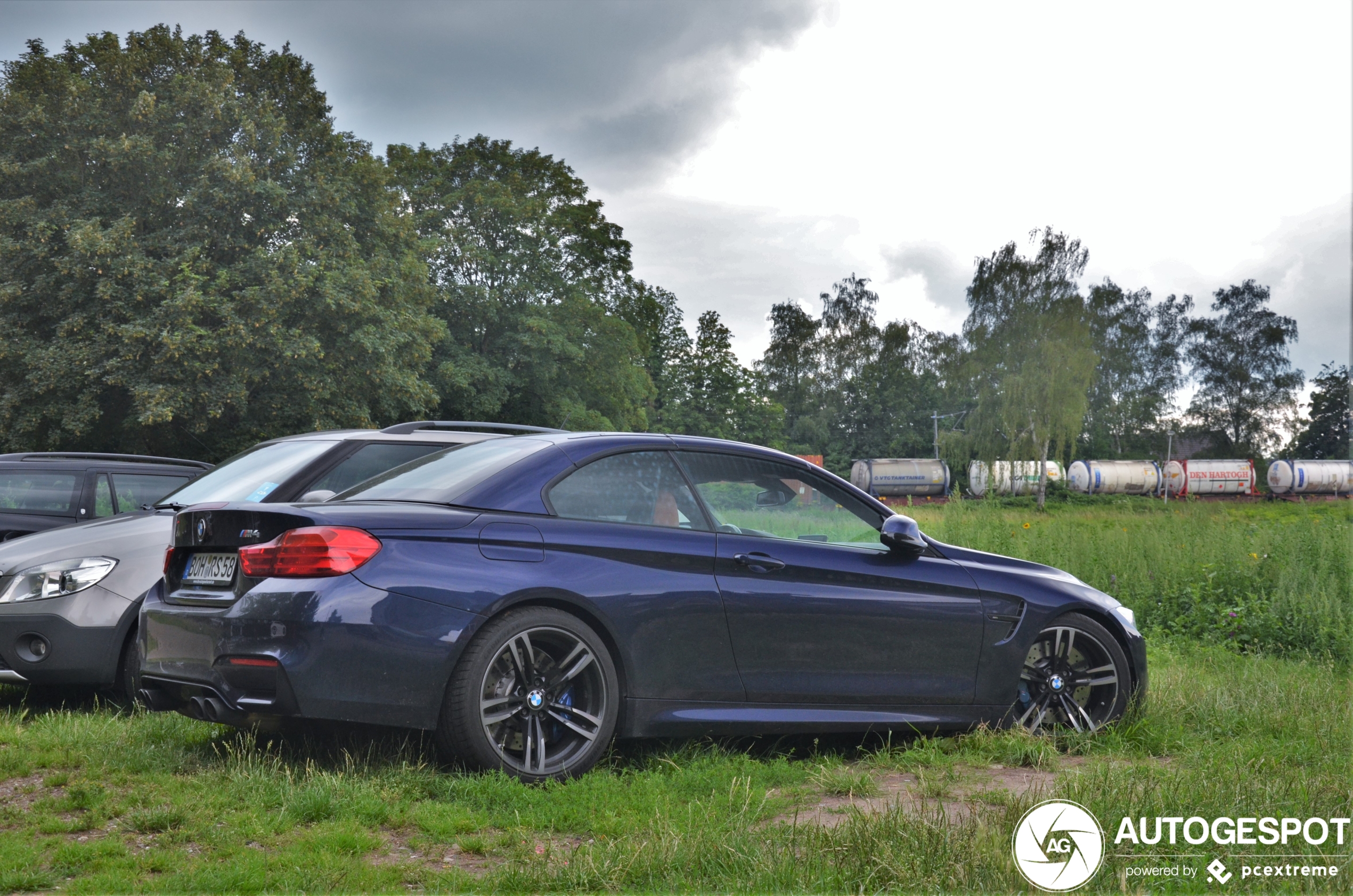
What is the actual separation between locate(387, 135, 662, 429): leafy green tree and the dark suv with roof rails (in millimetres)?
31254

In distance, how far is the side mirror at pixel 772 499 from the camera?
5383mm

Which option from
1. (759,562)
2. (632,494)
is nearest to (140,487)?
(632,494)

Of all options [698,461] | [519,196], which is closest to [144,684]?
[698,461]

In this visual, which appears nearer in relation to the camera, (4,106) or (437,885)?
(437,885)

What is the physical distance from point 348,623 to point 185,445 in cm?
2865

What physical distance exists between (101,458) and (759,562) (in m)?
5.68

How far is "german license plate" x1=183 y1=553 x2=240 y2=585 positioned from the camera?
456cm

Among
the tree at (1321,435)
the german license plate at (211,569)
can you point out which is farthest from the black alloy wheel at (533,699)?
the tree at (1321,435)

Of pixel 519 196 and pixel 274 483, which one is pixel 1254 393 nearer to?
pixel 519 196

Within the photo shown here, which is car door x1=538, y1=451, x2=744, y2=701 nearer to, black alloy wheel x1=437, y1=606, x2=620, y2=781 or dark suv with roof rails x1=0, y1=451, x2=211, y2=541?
black alloy wheel x1=437, y1=606, x2=620, y2=781

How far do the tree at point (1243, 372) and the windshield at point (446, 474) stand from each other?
70.7m

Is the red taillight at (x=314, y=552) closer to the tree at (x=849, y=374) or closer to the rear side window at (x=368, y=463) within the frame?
the rear side window at (x=368, y=463)

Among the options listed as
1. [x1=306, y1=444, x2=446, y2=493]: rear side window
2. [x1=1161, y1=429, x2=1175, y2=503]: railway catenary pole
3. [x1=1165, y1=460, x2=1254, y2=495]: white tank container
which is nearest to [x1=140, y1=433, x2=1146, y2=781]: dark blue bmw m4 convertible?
[x1=306, y1=444, x2=446, y2=493]: rear side window

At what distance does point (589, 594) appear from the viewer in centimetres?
453
